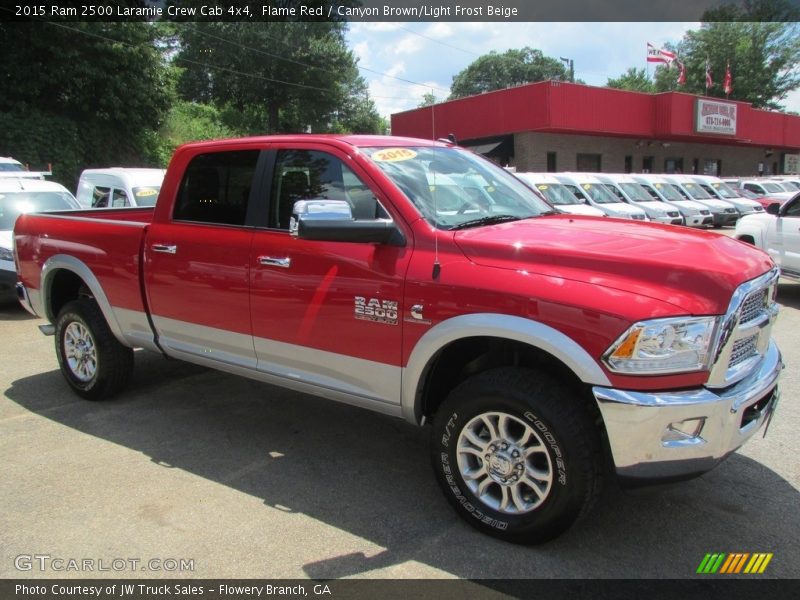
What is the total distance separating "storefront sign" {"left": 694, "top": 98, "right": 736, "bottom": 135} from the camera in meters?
31.6

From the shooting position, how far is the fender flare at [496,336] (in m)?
2.79

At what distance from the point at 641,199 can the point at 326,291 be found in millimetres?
18024

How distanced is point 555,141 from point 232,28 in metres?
17.7

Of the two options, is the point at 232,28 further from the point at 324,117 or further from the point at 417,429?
the point at 417,429

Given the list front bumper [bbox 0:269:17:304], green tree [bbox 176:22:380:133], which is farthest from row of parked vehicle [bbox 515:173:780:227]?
green tree [bbox 176:22:380:133]

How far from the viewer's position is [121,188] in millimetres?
11898

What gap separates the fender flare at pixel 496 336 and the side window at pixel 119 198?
393 inches

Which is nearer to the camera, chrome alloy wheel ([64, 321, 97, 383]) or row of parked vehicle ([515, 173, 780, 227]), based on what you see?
chrome alloy wheel ([64, 321, 97, 383])

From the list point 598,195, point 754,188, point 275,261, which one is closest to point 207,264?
point 275,261

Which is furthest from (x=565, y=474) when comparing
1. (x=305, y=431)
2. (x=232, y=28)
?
(x=232, y=28)

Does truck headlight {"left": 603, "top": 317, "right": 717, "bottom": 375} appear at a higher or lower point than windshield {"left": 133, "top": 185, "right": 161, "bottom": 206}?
lower

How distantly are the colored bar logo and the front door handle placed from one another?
265 centimetres

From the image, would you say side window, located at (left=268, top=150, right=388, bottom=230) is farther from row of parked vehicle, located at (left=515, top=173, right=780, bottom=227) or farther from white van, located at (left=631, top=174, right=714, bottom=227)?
white van, located at (left=631, top=174, right=714, bottom=227)

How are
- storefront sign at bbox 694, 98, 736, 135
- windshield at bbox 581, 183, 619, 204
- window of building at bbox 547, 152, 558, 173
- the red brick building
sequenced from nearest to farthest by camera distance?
windshield at bbox 581, 183, 619, 204, the red brick building, window of building at bbox 547, 152, 558, 173, storefront sign at bbox 694, 98, 736, 135
